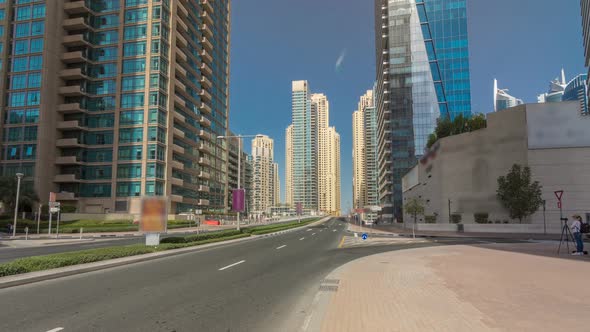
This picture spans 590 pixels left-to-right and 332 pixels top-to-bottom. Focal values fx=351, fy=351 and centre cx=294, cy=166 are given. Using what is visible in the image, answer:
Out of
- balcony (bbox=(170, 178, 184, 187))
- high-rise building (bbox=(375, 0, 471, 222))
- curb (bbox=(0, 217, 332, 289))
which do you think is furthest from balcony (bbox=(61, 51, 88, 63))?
high-rise building (bbox=(375, 0, 471, 222))

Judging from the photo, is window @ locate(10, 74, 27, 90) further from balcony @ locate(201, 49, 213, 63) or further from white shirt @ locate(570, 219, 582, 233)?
white shirt @ locate(570, 219, 582, 233)

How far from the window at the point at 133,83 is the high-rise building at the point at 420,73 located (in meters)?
59.5

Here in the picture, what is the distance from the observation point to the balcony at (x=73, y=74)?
65.0m

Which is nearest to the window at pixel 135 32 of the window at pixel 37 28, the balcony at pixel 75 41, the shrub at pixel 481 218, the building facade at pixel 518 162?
the balcony at pixel 75 41

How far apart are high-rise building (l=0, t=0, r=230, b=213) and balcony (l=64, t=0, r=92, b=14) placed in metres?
0.17

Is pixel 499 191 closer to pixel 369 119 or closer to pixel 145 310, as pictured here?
pixel 145 310

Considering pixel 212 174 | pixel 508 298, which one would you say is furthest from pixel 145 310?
pixel 212 174

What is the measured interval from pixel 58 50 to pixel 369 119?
417 feet

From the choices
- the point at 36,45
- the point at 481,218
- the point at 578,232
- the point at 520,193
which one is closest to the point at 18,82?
the point at 36,45

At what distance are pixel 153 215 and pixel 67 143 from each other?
60.0 metres

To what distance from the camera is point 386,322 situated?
608 centimetres

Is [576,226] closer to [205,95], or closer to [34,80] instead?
[34,80]

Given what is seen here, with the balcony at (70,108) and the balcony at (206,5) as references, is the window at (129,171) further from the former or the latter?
the balcony at (206,5)

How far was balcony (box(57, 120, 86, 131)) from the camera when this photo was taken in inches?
2542
